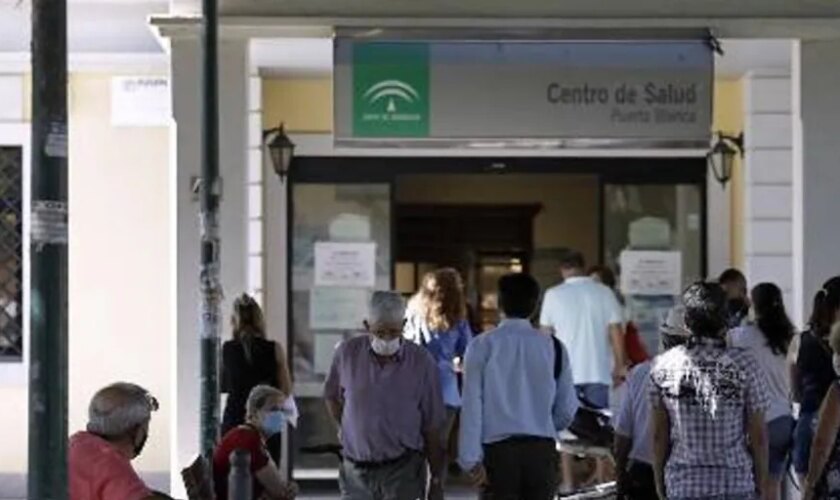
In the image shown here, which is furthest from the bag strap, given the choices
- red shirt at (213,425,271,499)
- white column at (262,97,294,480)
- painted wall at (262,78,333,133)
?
painted wall at (262,78,333,133)

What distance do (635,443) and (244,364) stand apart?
3.53 metres

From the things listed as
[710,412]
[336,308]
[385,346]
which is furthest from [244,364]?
[710,412]

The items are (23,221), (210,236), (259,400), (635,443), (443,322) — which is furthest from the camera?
(23,221)

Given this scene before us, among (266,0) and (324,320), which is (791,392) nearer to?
(266,0)

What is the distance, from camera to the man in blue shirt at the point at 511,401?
8.70 m

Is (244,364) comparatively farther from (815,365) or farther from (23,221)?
(23,221)

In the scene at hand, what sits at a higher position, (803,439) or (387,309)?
(387,309)

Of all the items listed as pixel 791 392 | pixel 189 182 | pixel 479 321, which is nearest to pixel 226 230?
pixel 189 182

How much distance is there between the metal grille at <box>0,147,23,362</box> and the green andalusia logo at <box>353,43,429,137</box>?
14.5ft

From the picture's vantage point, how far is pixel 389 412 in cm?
879

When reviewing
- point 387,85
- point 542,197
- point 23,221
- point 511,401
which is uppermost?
point 387,85

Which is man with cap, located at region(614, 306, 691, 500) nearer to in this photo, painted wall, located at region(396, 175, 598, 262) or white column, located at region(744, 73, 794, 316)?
white column, located at region(744, 73, 794, 316)

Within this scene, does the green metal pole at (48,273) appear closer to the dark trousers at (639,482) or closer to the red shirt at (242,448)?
the red shirt at (242,448)

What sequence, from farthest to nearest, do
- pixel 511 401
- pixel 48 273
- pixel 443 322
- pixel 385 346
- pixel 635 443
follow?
pixel 443 322 → pixel 385 346 → pixel 511 401 → pixel 635 443 → pixel 48 273
